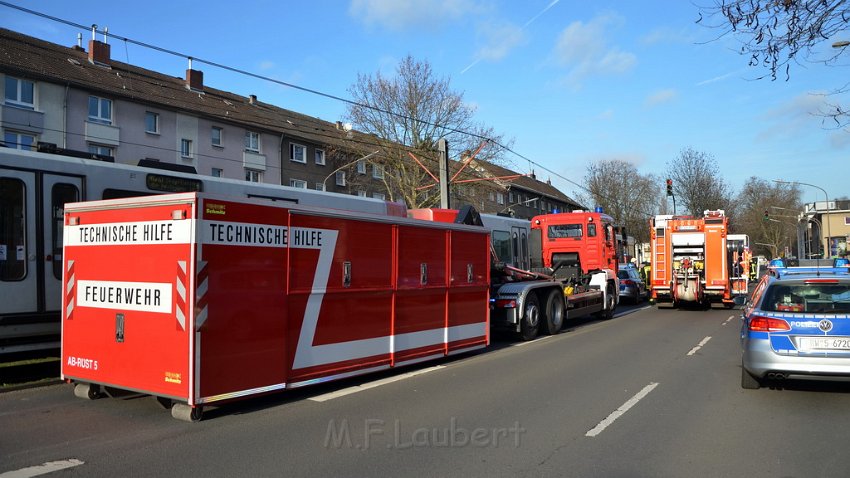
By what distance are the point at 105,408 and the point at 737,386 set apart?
7937 millimetres

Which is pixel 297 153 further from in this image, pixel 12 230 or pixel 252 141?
pixel 12 230

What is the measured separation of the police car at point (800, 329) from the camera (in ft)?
22.4

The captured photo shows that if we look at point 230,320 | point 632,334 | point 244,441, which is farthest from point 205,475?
point 632,334

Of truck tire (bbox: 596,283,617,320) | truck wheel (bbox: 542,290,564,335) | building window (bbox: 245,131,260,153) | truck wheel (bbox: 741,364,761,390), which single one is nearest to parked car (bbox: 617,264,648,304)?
truck tire (bbox: 596,283,617,320)

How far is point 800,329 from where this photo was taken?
7008 mm

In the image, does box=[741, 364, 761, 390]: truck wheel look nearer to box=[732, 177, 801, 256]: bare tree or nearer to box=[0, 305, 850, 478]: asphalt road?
box=[0, 305, 850, 478]: asphalt road

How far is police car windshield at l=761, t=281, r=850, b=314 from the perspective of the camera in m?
7.09

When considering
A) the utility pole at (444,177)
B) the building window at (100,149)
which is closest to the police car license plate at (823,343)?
the utility pole at (444,177)

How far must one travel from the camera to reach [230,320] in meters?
6.41

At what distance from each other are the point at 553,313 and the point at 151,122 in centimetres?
2621

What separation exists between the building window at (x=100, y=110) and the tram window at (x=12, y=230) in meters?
23.9

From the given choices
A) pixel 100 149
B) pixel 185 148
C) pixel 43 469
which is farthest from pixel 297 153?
pixel 43 469

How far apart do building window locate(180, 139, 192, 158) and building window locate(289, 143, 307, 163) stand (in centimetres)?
759

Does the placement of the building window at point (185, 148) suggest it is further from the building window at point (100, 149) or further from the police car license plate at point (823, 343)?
the police car license plate at point (823, 343)
